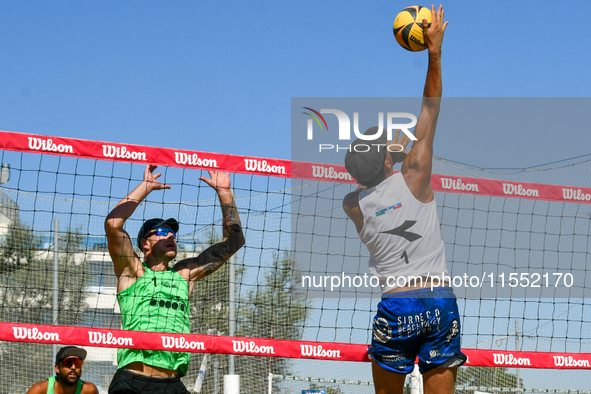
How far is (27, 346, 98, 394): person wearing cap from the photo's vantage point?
5977 millimetres

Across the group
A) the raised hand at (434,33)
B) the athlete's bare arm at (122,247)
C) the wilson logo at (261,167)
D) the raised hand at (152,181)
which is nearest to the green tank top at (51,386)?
the athlete's bare arm at (122,247)

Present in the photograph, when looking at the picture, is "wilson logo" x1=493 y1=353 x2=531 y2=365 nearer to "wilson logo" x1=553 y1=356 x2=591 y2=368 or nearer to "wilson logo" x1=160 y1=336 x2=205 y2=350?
"wilson logo" x1=553 y1=356 x2=591 y2=368

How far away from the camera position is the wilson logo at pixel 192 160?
5.45 metres

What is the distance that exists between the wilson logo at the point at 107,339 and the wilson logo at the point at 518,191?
356 centimetres

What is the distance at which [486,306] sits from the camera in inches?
265

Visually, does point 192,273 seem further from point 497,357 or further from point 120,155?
point 497,357

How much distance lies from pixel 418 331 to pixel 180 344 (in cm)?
202

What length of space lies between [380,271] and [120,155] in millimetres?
2494

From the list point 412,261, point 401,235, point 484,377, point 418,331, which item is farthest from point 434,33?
point 484,377

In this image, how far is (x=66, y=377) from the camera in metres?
5.98

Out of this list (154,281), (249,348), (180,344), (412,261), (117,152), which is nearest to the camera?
(412,261)

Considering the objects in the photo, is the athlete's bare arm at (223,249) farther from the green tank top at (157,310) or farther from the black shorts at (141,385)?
the black shorts at (141,385)

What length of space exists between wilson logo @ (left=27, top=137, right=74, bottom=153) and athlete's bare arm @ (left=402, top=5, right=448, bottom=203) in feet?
Answer: 9.28

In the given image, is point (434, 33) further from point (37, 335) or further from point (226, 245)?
point (37, 335)
